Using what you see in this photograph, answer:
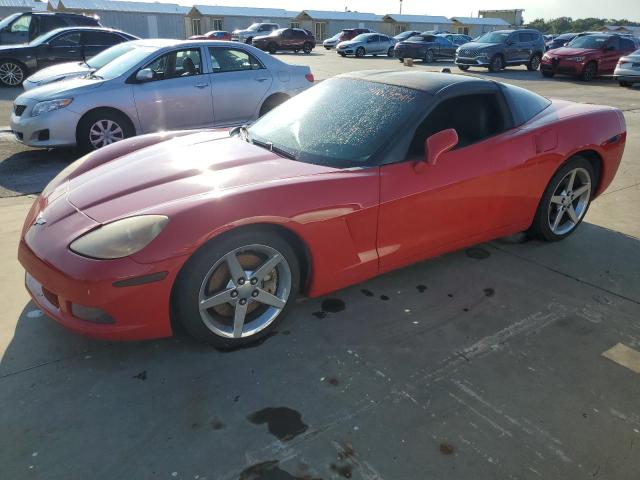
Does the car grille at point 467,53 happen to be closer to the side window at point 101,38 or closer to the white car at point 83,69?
the side window at point 101,38

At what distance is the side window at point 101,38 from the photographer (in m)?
11.2

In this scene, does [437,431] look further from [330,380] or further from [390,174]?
[390,174]

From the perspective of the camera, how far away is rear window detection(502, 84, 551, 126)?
3670 mm

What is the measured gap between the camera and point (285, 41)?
31.8 m

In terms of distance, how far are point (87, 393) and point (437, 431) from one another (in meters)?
1.60

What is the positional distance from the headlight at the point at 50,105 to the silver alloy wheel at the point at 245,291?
4695 mm

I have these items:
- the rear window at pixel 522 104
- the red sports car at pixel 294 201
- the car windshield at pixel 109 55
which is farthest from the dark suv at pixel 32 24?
the rear window at pixel 522 104

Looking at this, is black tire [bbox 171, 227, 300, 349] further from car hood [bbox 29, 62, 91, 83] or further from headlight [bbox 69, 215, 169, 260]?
car hood [bbox 29, 62, 91, 83]

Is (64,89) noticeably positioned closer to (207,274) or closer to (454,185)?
(207,274)

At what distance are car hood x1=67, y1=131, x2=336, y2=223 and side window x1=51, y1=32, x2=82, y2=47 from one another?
976cm

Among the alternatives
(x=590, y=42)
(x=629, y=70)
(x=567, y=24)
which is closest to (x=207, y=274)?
(x=629, y=70)

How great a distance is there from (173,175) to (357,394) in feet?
5.07

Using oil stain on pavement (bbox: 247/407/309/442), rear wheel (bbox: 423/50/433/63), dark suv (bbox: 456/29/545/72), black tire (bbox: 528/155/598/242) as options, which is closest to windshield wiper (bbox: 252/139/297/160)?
oil stain on pavement (bbox: 247/407/309/442)

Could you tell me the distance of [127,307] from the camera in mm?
2385
